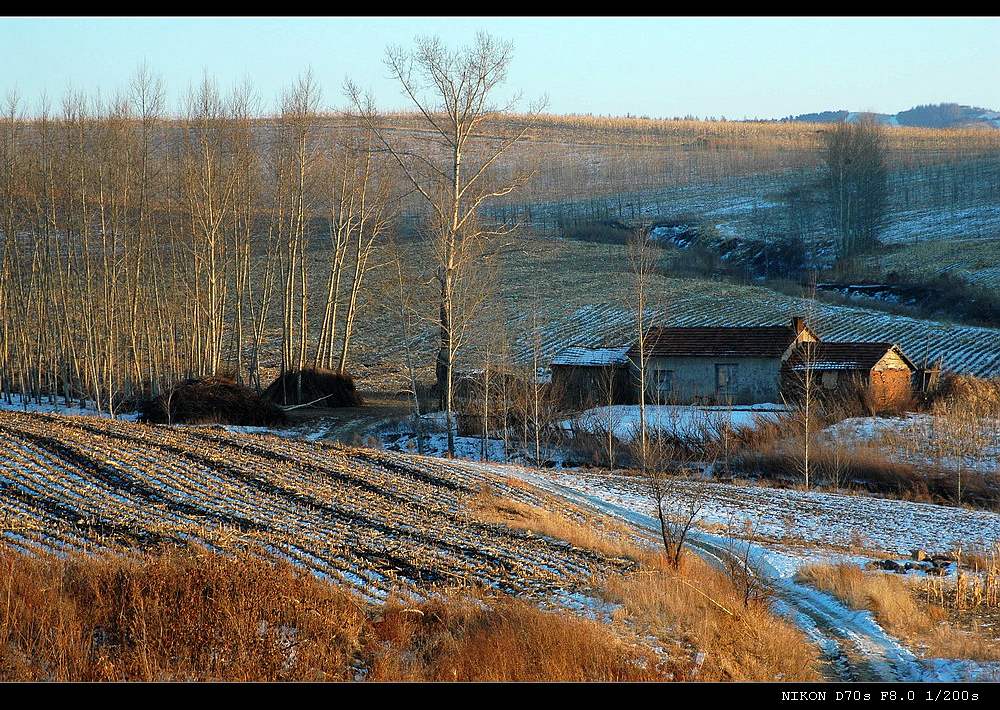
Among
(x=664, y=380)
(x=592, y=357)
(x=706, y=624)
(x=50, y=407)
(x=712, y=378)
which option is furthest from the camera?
(x=664, y=380)

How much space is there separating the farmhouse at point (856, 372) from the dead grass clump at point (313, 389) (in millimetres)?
18091

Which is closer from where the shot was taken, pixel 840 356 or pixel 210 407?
pixel 210 407

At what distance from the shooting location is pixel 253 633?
27.5 ft

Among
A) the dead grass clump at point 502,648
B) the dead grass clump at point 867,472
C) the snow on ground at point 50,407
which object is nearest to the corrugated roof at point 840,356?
the dead grass clump at point 867,472

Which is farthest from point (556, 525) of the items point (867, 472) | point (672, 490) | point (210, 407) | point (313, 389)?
point (313, 389)

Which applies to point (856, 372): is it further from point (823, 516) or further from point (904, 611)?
point (904, 611)

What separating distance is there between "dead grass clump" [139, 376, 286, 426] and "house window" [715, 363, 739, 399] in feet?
60.2

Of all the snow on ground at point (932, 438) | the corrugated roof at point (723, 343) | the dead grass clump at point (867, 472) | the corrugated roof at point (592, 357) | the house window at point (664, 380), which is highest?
the corrugated roof at point (723, 343)

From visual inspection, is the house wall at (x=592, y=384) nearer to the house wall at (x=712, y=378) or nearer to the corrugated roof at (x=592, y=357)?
the corrugated roof at (x=592, y=357)

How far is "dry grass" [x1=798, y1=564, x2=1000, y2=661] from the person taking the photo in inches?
426

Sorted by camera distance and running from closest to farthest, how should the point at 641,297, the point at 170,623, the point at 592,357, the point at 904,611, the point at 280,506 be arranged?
the point at 170,623
the point at 904,611
the point at 280,506
the point at 641,297
the point at 592,357

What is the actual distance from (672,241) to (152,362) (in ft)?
188

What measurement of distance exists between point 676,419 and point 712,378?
27.2 feet

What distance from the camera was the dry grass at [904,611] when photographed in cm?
1082
